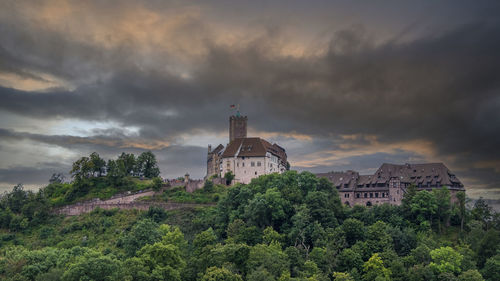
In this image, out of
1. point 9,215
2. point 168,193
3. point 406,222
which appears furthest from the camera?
point 168,193

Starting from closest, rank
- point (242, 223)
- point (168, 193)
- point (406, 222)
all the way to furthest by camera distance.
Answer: point (242, 223) → point (406, 222) → point (168, 193)

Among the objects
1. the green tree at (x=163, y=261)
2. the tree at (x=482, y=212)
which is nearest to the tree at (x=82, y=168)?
the green tree at (x=163, y=261)

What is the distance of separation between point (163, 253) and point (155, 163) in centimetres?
6634

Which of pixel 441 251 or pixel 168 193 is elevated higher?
pixel 168 193

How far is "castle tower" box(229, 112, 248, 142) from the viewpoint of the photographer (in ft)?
397

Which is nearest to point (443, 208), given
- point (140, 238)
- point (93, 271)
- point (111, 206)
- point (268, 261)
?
point (268, 261)

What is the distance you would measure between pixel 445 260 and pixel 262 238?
26169 millimetres

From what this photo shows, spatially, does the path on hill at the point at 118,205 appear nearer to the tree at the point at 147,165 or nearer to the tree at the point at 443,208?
the tree at the point at 147,165

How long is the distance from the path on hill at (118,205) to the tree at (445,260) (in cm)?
4581

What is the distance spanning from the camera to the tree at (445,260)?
64500mm

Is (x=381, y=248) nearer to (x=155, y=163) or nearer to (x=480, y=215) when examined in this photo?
(x=480, y=215)

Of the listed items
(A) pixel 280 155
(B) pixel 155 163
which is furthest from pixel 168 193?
(A) pixel 280 155

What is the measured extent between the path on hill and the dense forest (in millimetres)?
1923

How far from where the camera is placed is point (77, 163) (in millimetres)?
110500
